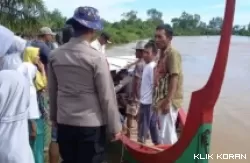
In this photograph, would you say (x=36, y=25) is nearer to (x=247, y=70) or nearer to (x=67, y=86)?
(x=67, y=86)

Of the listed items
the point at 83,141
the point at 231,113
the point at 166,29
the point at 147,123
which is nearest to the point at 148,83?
the point at 147,123

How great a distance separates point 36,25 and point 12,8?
780mm

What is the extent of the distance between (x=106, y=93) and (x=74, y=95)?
0.80 ft

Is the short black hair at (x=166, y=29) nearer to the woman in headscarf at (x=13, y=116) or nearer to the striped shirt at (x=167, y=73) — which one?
the striped shirt at (x=167, y=73)

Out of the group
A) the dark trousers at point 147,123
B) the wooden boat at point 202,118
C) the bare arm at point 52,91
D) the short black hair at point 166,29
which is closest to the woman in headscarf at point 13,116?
the bare arm at point 52,91

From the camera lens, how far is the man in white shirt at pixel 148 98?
4.66 m

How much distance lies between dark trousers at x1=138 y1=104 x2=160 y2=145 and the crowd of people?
0.01 metres

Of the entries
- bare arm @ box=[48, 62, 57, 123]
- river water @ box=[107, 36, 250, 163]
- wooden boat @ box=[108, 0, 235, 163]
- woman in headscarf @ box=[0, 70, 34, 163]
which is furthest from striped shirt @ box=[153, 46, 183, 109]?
river water @ box=[107, 36, 250, 163]

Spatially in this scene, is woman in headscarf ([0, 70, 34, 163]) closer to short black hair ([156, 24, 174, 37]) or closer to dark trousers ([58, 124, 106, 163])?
dark trousers ([58, 124, 106, 163])

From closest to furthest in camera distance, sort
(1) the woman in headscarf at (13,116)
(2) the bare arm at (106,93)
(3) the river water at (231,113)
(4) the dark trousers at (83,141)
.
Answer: (1) the woman in headscarf at (13,116), (2) the bare arm at (106,93), (4) the dark trousers at (83,141), (3) the river water at (231,113)

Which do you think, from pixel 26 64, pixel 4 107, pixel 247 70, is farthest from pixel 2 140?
pixel 247 70

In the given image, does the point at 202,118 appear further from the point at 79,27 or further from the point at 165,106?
the point at 79,27

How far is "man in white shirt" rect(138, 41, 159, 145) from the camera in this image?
466 centimetres

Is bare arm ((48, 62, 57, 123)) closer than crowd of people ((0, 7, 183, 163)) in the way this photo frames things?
No
